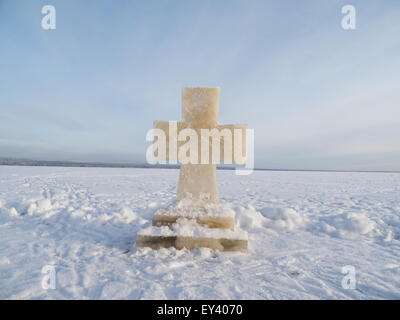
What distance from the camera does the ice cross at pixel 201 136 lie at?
9.96ft

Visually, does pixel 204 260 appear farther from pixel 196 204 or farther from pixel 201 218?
pixel 196 204

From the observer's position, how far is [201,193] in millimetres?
3129

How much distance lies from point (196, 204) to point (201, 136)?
3.48 feet

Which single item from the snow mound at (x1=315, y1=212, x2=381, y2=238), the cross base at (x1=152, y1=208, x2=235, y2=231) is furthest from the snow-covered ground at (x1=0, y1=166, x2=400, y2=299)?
the cross base at (x1=152, y1=208, x2=235, y2=231)

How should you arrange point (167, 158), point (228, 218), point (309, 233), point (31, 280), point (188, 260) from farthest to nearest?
point (309, 233), point (167, 158), point (228, 218), point (188, 260), point (31, 280)

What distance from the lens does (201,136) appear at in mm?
3068

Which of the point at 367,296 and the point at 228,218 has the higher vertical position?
the point at 228,218

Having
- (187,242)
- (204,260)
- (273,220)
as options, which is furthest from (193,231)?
(273,220)

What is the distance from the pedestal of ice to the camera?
A: 8.38 ft

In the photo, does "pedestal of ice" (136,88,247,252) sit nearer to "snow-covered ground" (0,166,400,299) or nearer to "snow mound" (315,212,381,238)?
"snow-covered ground" (0,166,400,299)

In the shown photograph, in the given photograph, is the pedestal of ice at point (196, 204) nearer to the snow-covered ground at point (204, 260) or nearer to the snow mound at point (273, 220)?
the snow-covered ground at point (204, 260)

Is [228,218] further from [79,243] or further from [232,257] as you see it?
[79,243]
